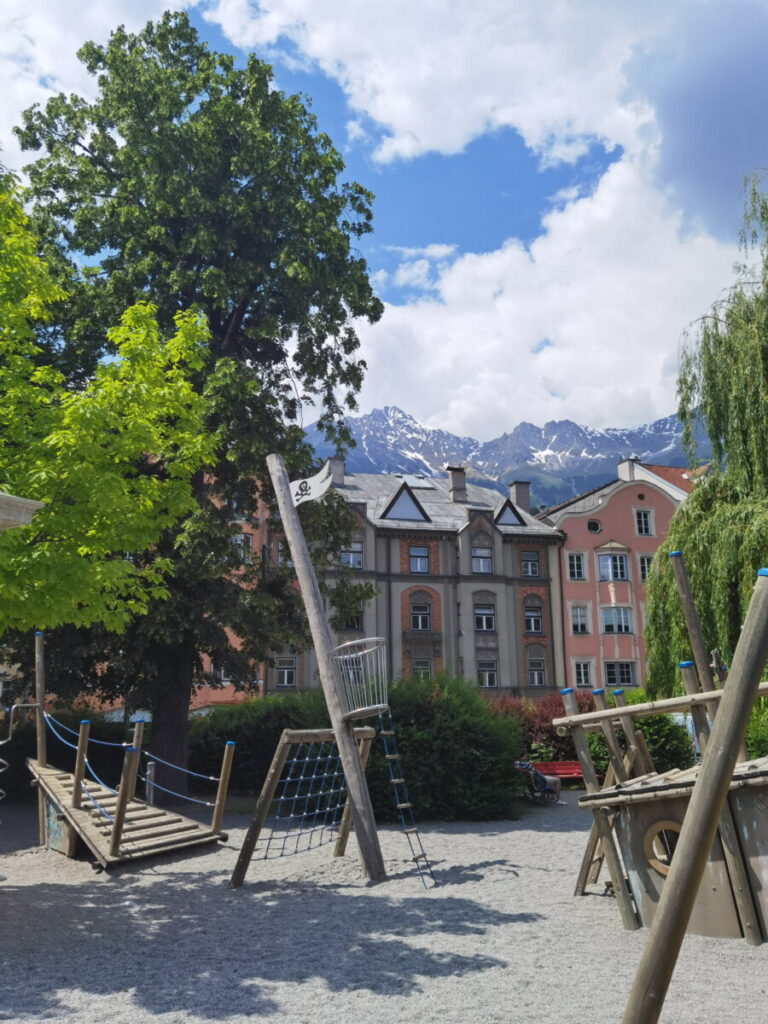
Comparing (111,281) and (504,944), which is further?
(111,281)

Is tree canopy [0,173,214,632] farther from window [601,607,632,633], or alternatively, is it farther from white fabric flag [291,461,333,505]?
window [601,607,632,633]

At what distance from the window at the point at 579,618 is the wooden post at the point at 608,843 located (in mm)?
39040

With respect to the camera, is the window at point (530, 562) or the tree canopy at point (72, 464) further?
the window at point (530, 562)

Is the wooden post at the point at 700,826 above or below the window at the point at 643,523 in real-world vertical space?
below

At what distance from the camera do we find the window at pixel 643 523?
4897 cm

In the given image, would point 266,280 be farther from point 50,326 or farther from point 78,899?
point 78,899

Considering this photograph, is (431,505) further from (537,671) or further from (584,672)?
(584,672)

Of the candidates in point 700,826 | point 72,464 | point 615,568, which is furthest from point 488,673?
point 700,826

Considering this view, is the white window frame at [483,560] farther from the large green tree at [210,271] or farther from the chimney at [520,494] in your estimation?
the large green tree at [210,271]

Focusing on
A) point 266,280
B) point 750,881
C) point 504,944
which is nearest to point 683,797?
point 750,881

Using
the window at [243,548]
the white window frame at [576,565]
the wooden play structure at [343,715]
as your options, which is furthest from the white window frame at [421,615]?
the wooden play structure at [343,715]

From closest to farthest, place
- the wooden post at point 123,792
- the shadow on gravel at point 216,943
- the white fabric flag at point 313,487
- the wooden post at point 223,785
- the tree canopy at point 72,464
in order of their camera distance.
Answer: the shadow on gravel at point 216,943
the tree canopy at point 72,464
the wooden post at point 123,792
the white fabric flag at point 313,487
the wooden post at point 223,785

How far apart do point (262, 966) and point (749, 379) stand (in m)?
13.8

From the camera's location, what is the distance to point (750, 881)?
308 inches
